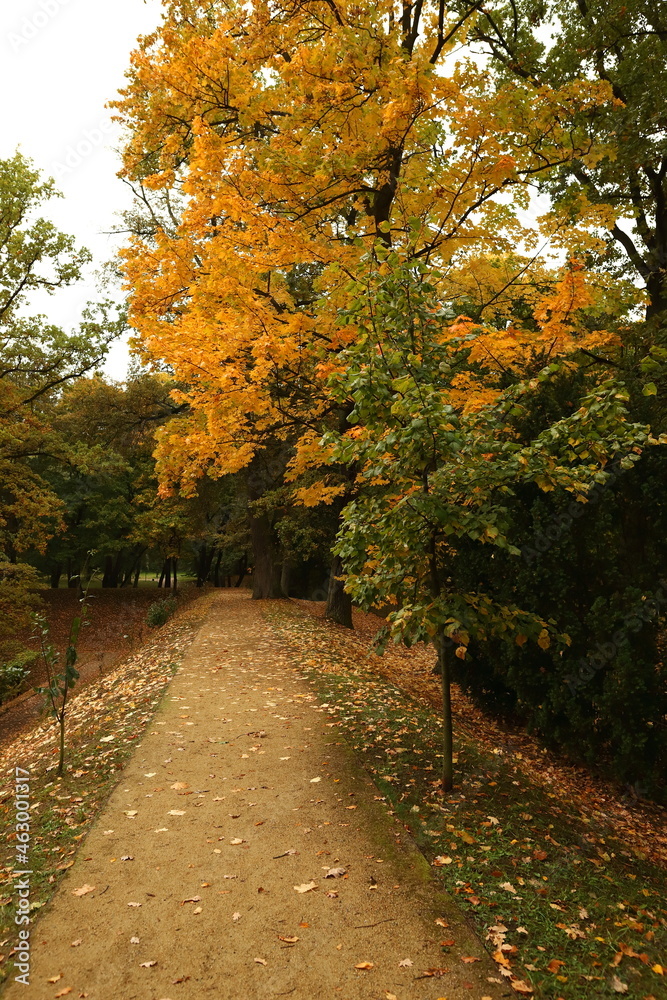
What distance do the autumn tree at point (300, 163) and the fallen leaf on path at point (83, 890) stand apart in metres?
4.44

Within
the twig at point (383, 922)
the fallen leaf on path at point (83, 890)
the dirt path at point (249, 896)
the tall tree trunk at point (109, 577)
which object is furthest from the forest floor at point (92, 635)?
the twig at point (383, 922)

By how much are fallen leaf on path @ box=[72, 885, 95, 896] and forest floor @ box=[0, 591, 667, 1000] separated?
0.06ft

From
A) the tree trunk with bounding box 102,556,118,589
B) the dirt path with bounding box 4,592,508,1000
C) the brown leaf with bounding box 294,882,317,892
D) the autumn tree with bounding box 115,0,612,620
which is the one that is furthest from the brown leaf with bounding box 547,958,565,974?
the tree trunk with bounding box 102,556,118,589

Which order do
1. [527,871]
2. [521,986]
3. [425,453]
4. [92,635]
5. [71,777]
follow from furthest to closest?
[92,635] < [71,777] < [425,453] < [527,871] < [521,986]

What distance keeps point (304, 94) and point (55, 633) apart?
839 inches

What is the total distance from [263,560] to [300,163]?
15.7m

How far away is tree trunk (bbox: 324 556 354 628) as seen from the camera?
14.3 meters

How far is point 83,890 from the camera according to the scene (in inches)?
139

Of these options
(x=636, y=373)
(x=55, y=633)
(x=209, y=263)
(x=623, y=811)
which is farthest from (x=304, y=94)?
(x=55, y=633)

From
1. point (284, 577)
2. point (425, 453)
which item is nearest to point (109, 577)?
point (284, 577)

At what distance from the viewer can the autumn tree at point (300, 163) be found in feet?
20.1

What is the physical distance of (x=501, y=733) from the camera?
6945mm

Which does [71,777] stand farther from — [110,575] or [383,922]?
[110,575]

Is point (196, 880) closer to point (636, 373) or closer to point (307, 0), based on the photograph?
point (636, 373)
